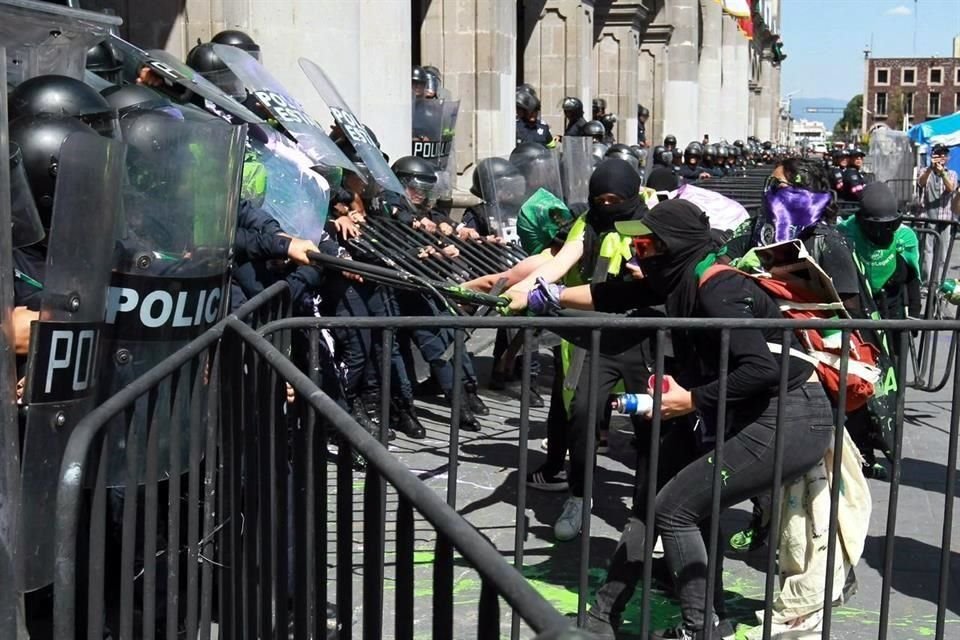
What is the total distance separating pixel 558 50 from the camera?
22766 millimetres

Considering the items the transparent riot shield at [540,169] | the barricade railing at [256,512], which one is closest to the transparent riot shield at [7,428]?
the barricade railing at [256,512]

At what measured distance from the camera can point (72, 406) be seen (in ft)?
11.3

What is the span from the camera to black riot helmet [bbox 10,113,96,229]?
13.3 feet

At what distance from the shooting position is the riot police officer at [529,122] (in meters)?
15.7

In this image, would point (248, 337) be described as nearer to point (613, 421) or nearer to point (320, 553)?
point (320, 553)

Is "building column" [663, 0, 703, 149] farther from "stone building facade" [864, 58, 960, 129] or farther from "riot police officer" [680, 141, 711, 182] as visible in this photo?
"stone building facade" [864, 58, 960, 129]

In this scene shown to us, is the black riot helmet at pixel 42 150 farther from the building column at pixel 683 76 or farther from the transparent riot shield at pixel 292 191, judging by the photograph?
the building column at pixel 683 76

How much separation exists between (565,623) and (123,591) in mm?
1692

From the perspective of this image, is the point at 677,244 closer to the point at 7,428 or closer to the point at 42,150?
the point at 42,150

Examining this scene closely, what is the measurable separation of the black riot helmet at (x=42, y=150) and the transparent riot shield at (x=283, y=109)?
2543 mm

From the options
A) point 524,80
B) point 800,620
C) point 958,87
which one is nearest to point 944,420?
point 800,620

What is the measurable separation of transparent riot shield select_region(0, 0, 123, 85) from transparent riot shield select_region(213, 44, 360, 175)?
3.91 feet

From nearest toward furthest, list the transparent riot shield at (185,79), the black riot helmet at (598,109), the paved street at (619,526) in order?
1. the paved street at (619,526)
2. the transparent riot shield at (185,79)
3. the black riot helmet at (598,109)

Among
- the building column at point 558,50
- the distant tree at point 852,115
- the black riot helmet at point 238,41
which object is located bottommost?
the black riot helmet at point 238,41
